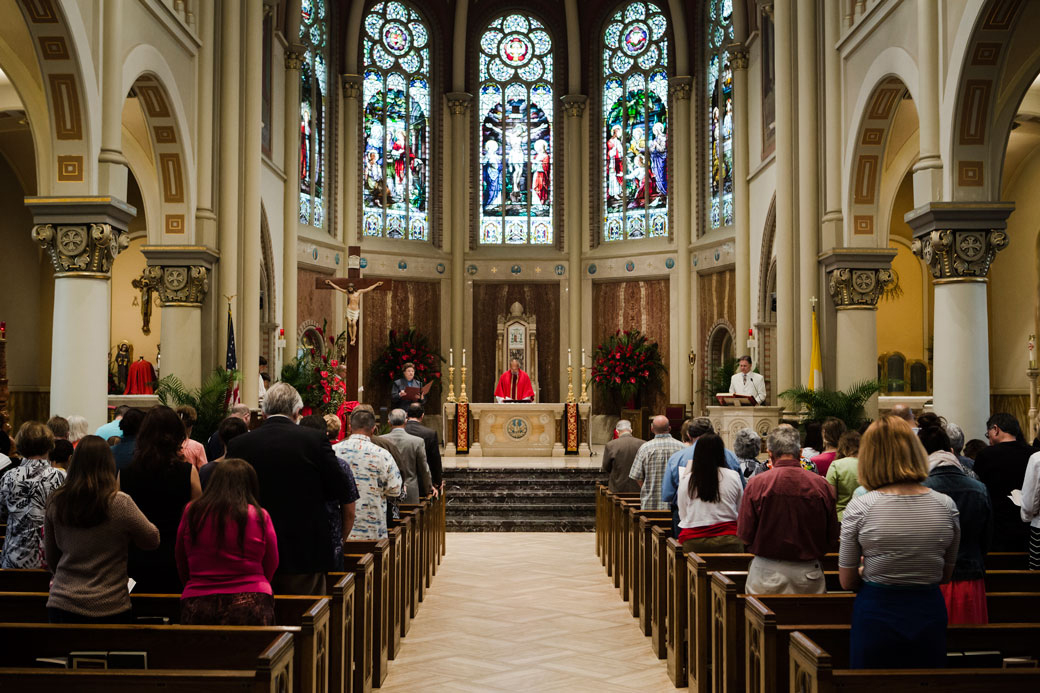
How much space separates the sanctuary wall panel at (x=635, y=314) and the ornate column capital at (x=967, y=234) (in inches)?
469

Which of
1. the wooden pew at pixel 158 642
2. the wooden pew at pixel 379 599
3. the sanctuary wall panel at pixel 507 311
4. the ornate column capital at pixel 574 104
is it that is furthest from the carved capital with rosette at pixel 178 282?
the ornate column capital at pixel 574 104

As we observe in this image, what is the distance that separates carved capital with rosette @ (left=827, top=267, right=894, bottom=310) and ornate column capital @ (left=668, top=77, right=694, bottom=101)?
9.90 meters

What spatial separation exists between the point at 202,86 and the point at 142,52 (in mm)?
2195

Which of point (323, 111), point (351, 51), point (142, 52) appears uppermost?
point (351, 51)

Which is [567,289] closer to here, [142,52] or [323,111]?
[323,111]

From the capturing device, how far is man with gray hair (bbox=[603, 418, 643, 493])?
1041cm

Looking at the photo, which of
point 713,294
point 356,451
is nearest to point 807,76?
point 713,294

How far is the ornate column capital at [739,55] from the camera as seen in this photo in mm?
19172

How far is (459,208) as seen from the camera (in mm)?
22766

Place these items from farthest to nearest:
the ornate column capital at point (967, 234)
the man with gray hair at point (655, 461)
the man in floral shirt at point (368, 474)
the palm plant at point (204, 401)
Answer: the palm plant at point (204, 401)
the ornate column capital at point (967, 234)
the man with gray hair at point (655, 461)
the man in floral shirt at point (368, 474)

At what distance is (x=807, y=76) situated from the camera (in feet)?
44.4

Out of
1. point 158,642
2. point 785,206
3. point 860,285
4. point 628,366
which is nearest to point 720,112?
point 628,366

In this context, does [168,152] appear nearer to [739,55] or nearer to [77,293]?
[77,293]

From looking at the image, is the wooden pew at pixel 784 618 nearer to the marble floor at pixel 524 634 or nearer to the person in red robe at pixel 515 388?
the marble floor at pixel 524 634
